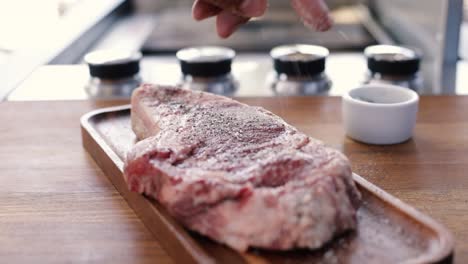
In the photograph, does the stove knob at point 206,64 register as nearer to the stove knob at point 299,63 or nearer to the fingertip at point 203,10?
the stove knob at point 299,63

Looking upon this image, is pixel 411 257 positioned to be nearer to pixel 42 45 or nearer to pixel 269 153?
pixel 269 153

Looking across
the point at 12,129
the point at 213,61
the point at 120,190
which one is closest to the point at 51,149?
the point at 12,129

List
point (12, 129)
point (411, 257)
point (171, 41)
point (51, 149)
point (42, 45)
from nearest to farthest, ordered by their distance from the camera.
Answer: point (411, 257)
point (51, 149)
point (12, 129)
point (42, 45)
point (171, 41)

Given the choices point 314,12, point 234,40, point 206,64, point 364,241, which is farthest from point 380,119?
point 234,40

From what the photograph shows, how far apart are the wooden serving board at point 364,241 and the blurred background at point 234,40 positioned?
100cm

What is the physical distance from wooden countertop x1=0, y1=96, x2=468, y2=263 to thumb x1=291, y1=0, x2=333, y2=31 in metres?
0.39

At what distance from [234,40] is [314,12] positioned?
1.75 meters

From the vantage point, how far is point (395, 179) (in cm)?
134

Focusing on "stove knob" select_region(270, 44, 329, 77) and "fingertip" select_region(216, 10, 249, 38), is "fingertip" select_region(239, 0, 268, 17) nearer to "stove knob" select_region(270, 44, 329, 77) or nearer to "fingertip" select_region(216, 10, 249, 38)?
"fingertip" select_region(216, 10, 249, 38)

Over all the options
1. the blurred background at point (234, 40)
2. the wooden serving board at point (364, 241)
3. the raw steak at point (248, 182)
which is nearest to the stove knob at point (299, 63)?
the blurred background at point (234, 40)

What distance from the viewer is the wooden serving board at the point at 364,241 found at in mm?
978

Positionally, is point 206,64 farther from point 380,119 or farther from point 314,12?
point 314,12

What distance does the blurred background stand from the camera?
2.16m

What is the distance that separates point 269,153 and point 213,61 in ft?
3.20
